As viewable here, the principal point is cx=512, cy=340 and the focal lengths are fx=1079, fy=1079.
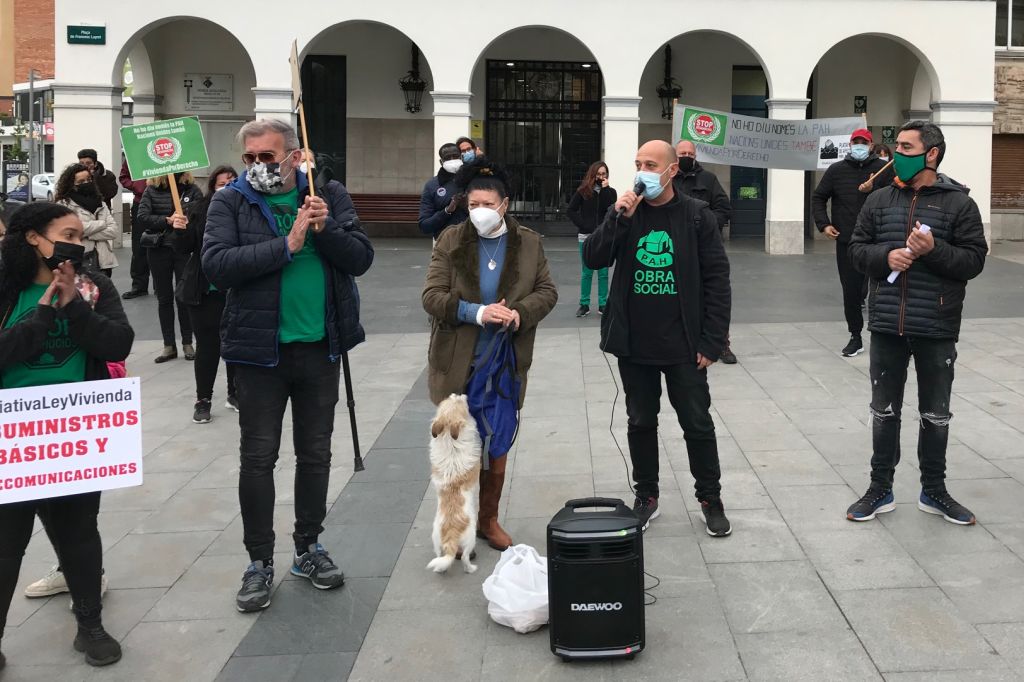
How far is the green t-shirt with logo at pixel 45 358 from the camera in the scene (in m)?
4.03

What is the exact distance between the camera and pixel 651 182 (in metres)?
5.08

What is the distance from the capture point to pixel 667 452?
6945 millimetres

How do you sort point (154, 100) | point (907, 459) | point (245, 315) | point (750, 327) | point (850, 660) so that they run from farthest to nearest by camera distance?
point (154, 100), point (750, 327), point (907, 459), point (245, 315), point (850, 660)

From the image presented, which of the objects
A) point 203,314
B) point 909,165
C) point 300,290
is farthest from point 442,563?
point 203,314

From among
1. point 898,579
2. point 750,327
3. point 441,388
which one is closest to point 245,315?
point 441,388

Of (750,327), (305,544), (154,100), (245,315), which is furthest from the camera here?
(154,100)

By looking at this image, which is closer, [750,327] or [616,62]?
[750,327]

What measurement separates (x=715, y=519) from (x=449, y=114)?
1558cm

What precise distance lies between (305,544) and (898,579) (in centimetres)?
265

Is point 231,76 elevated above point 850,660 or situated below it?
above

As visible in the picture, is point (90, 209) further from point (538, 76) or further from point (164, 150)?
point (538, 76)

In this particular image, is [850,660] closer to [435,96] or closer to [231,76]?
[435,96]

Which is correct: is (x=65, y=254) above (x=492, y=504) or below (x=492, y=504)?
above

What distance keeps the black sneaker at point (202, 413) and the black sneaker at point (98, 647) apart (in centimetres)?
396
